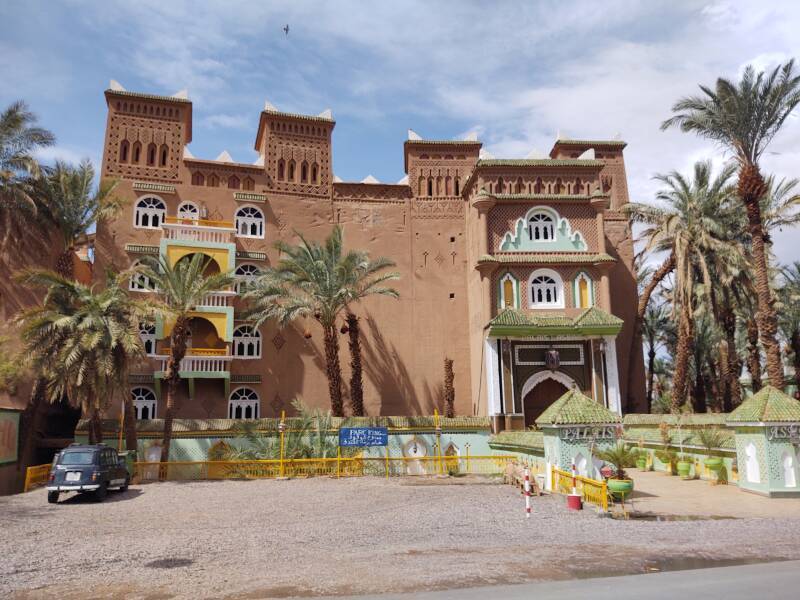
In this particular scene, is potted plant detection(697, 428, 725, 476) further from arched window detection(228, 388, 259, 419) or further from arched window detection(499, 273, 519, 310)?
arched window detection(228, 388, 259, 419)

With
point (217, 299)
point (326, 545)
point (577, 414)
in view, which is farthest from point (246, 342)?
point (326, 545)

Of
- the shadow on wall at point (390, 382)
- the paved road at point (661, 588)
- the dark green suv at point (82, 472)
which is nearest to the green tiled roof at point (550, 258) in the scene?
the shadow on wall at point (390, 382)

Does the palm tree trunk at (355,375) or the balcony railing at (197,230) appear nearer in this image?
the palm tree trunk at (355,375)

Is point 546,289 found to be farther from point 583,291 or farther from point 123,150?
point 123,150

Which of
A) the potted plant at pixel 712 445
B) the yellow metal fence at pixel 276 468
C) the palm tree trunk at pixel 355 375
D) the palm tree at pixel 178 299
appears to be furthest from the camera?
the palm tree trunk at pixel 355 375

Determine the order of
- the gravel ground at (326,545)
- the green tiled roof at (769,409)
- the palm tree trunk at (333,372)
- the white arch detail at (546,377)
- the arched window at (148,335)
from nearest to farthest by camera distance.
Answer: the gravel ground at (326,545), the green tiled roof at (769,409), the palm tree trunk at (333,372), the arched window at (148,335), the white arch detail at (546,377)

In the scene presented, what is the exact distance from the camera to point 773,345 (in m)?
25.0

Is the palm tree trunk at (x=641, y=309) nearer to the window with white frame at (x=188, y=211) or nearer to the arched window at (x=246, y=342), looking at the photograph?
the arched window at (x=246, y=342)

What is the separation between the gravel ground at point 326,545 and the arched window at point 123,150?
64.1 feet

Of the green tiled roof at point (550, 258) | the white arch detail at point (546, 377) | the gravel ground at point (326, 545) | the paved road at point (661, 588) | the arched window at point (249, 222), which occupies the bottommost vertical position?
the gravel ground at point (326, 545)

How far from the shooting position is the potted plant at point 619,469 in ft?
47.1

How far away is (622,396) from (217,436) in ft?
65.2

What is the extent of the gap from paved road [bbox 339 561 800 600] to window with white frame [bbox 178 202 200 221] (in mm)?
27325

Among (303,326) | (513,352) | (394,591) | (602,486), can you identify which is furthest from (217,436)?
(394,591)
